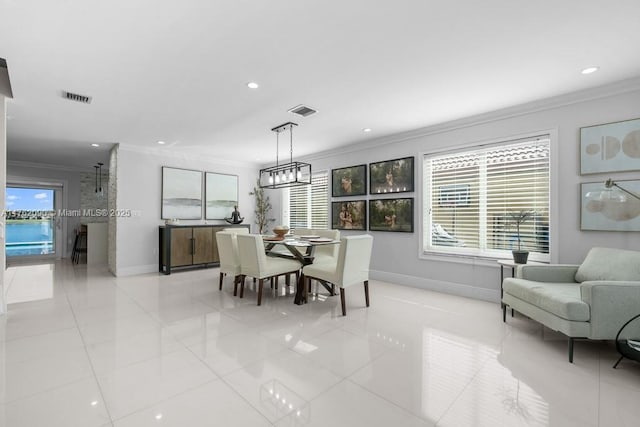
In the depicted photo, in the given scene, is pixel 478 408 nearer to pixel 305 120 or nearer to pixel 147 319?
pixel 147 319

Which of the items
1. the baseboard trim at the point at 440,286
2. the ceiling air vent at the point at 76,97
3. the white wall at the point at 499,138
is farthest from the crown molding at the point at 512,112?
the ceiling air vent at the point at 76,97

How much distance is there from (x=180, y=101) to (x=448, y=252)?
164 inches

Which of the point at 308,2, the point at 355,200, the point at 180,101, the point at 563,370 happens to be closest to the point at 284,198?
the point at 355,200

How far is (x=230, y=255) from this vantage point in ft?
13.4

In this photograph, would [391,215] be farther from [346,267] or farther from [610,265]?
[610,265]

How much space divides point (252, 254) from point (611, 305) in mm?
3439

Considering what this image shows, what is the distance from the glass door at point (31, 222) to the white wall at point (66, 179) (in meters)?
0.22

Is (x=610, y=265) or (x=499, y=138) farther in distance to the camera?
(x=499, y=138)

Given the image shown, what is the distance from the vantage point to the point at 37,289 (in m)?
4.41

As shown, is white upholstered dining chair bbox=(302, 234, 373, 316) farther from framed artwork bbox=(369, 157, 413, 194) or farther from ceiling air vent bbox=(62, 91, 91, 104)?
ceiling air vent bbox=(62, 91, 91, 104)

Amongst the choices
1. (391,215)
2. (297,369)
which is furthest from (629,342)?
(391,215)

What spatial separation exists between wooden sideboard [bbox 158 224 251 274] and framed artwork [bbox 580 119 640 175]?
6.03 m

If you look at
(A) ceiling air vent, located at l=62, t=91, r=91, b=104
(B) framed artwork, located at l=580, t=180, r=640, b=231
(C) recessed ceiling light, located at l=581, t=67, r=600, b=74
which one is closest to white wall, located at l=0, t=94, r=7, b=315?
(A) ceiling air vent, located at l=62, t=91, r=91, b=104

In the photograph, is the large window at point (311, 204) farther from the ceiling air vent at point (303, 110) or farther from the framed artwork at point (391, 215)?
the ceiling air vent at point (303, 110)
